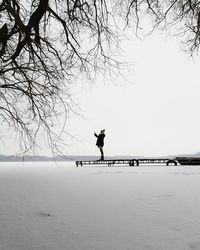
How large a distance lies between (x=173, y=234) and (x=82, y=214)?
1374 mm

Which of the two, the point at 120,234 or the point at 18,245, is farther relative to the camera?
the point at 120,234

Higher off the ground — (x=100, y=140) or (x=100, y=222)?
(x=100, y=140)

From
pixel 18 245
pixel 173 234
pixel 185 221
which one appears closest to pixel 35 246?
pixel 18 245

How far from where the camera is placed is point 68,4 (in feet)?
26.8

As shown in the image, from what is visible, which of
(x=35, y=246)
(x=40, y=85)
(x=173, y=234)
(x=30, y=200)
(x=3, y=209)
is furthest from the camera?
(x=40, y=85)

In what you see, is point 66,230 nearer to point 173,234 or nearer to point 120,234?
point 120,234

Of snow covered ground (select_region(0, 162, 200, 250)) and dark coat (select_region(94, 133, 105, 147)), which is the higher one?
dark coat (select_region(94, 133, 105, 147))

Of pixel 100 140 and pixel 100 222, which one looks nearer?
pixel 100 222

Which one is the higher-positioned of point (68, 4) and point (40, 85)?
point (68, 4)

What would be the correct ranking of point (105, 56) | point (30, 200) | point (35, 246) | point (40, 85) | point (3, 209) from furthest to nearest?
point (40, 85)
point (105, 56)
point (30, 200)
point (3, 209)
point (35, 246)

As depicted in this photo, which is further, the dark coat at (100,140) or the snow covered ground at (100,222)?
the dark coat at (100,140)

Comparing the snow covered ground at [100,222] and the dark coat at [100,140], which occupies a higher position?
the dark coat at [100,140]

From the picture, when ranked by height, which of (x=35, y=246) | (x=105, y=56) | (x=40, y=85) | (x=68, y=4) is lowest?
(x=35, y=246)

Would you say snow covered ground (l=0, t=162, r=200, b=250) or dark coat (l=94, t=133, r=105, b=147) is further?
dark coat (l=94, t=133, r=105, b=147)
